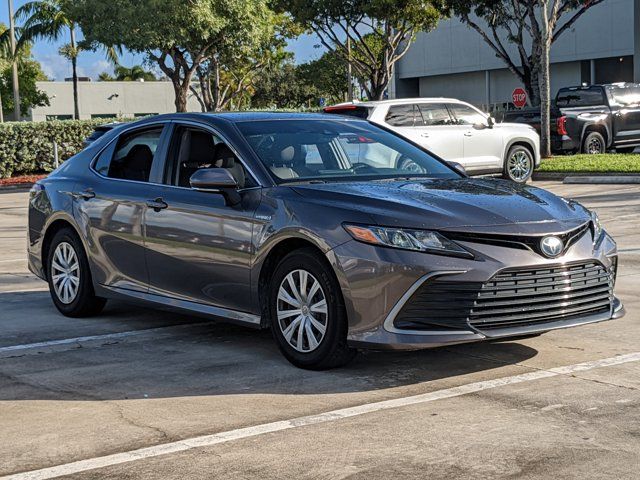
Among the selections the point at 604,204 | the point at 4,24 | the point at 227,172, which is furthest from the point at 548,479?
the point at 4,24

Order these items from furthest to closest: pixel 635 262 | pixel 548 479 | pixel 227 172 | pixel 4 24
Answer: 1. pixel 4 24
2. pixel 635 262
3. pixel 227 172
4. pixel 548 479

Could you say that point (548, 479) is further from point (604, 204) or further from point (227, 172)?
point (604, 204)

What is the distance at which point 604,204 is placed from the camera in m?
17.6

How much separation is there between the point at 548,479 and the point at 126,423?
2.22 metres

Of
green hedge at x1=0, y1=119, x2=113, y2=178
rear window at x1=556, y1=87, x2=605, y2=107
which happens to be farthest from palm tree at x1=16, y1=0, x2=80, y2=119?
rear window at x1=556, y1=87, x2=605, y2=107

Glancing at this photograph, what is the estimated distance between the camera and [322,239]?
21.2ft

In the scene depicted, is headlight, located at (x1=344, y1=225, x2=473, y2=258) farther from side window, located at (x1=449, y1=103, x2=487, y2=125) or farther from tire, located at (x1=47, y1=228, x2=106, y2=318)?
side window, located at (x1=449, y1=103, x2=487, y2=125)

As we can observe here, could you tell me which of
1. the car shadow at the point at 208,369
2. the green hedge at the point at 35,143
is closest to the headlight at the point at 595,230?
the car shadow at the point at 208,369

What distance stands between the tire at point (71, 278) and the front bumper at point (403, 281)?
3104mm

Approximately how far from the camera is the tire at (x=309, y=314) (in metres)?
6.45

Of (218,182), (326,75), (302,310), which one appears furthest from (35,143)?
(326,75)

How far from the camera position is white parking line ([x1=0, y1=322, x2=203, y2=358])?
7.63 metres

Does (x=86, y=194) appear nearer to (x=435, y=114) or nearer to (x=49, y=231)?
(x=49, y=231)

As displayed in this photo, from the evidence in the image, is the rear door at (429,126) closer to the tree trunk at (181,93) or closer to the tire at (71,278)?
the tire at (71,278)
